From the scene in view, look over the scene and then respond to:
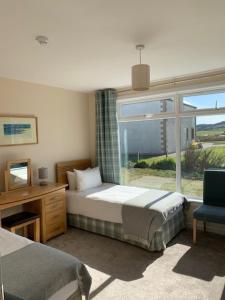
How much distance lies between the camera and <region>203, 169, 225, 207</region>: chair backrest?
10.6 ft

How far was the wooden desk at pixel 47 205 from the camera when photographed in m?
3.08

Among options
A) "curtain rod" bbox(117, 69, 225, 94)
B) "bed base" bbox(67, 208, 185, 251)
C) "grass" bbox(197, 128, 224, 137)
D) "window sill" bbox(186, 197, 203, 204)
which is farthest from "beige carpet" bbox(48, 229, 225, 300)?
"curtain rod" bbox(117, 69, 225, 94)

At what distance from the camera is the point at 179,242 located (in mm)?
3131

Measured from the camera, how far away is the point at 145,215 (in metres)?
2.88

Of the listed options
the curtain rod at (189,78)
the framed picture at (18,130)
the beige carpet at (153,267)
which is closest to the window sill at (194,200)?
the beige carpet at (153,267)

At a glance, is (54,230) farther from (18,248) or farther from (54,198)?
(18,248)

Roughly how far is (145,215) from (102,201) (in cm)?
70

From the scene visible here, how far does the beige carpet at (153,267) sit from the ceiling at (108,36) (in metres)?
2.30

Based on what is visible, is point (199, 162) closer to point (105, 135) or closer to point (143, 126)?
point (143, 126)

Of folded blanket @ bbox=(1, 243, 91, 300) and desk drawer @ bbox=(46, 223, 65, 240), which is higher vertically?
folded blanket @ bbox=(1, 243, 91, 300)

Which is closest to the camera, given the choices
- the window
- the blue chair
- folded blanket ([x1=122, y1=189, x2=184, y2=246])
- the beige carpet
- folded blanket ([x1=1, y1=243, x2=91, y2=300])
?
folded blanket ([x1=1, y1=243, x2=91, y2=300])

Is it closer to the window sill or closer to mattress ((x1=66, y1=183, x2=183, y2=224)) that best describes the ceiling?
mattress ((x1=66, y1=183, x2=183, y2=224))

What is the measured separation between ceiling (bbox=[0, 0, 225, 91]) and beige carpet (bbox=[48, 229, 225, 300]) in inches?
90.7

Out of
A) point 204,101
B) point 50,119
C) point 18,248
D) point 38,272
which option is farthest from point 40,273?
point 204,101
